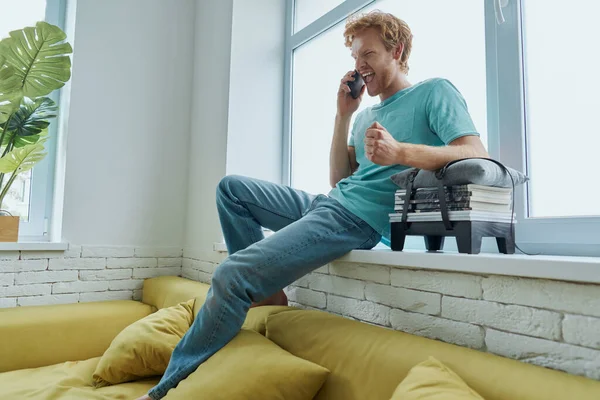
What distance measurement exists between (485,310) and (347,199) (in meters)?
0.55

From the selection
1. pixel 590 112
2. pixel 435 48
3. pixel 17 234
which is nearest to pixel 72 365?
pixel 17 234

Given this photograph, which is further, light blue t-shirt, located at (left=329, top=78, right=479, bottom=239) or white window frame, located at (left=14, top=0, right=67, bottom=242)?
white window frame, located at (left=14, top=0, right=67, bottom=242)

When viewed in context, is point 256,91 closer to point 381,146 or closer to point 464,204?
point 381,146

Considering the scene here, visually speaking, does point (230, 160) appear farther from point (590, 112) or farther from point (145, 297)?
point (590, 112)

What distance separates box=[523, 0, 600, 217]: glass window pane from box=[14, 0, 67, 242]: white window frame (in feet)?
8.37

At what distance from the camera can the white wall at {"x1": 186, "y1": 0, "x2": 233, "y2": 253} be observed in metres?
2.52

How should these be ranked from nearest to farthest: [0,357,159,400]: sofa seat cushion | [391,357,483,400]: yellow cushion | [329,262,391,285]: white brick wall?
[391,357,483,400]: yellow cushion
[329,262,391,285]: white brick wall
[0,357,159,400]: sofa seat cushion

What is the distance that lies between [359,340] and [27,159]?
6.52 ft

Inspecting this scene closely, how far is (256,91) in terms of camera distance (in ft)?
8.39

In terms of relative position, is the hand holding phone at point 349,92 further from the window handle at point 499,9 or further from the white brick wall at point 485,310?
the white brick wall at point 485,310

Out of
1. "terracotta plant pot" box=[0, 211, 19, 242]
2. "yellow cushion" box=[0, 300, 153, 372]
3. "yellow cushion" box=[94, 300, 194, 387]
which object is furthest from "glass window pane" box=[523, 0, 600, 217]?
"terracotta plant pot" box=[0, 211, 19, 242]

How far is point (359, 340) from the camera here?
1107 millimetres

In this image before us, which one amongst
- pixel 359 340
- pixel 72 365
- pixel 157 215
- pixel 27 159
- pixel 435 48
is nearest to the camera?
pixel 359 340

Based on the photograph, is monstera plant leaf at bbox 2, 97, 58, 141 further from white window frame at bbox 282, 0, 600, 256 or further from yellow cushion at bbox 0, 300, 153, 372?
white window frame at bbox 282, 0, 600, 256
